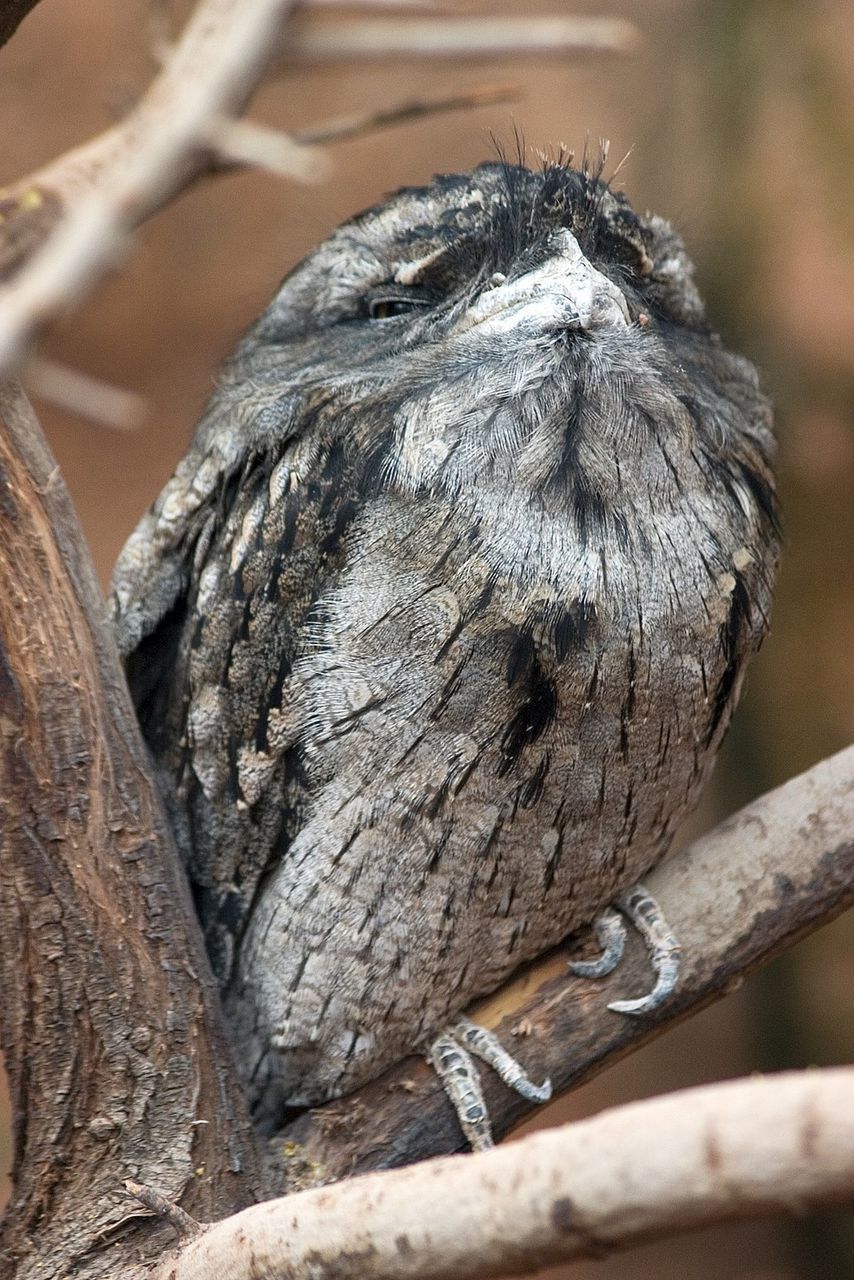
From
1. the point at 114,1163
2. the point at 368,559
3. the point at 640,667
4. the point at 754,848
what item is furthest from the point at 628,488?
the point at 114,1163

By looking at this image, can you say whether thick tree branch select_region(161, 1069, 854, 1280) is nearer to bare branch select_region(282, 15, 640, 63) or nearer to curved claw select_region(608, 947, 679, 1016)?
bare branch select_region(282, 15, 640, 63)

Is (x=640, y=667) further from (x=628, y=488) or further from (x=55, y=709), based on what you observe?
(x=55, y=709)

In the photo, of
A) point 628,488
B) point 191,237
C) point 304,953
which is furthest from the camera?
point 191,237

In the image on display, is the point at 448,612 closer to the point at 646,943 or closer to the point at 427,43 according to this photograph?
the point at 646,943

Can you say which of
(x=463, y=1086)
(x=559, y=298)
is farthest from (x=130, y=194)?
(x=463, y=1086)

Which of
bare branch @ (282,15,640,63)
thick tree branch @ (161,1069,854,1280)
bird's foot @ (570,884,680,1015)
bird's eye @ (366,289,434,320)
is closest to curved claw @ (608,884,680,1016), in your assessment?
bird's foot @ (570,884,680,1015)

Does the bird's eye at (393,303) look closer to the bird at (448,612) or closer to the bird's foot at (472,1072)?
the bird at (448,612)
